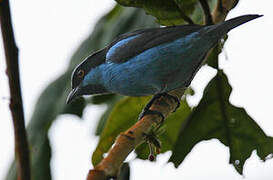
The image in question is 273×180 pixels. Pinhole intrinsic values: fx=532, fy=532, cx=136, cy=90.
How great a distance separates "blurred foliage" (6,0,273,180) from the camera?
8.07 ft

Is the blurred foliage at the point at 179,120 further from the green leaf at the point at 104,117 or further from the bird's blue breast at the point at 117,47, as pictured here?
the bird's blue breast at the point at 117,47

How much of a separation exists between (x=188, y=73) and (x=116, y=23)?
799 millimetres

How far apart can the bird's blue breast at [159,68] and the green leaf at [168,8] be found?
5.8 inches

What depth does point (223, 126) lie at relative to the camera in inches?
105

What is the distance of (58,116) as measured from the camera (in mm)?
2621

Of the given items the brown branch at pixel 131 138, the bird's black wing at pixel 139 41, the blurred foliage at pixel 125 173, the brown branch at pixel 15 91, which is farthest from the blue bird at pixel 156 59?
the brown branch at pixel 15 91

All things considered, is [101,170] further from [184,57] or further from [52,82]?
[52,82]

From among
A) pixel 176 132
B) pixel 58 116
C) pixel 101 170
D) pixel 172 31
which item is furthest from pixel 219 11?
pixel 101 170

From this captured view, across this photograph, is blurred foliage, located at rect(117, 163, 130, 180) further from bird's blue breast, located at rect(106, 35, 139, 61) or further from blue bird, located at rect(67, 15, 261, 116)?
bird's blue breast, located at rect(106, 35, 139, 61)

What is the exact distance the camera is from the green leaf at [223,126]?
8.62 ft

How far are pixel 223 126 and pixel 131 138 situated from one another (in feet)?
4.45

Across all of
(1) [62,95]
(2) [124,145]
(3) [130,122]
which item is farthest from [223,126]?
(2) [124,145]

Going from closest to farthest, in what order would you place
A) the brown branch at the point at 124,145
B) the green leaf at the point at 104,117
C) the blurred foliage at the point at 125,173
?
the brown branch at the point at 124,145
the blurred foliage at the point at 125,173
the green leaf at the point at 104,117

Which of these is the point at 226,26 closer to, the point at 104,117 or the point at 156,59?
the point at 156,59
